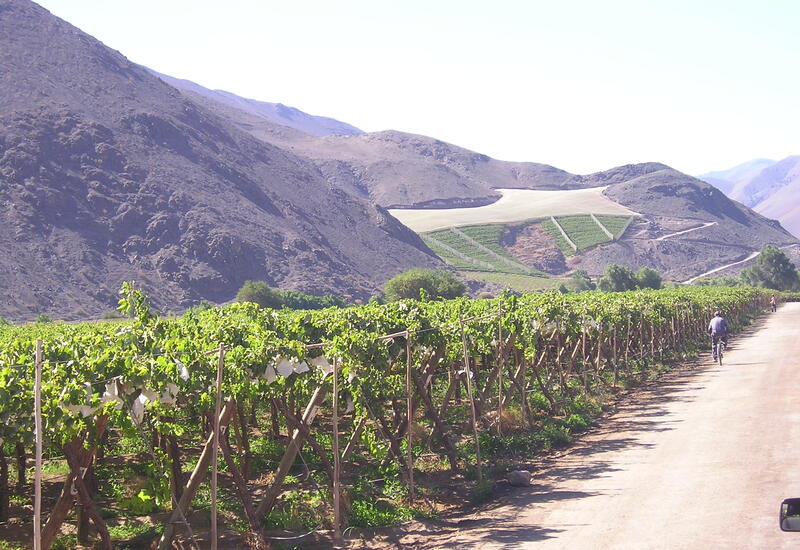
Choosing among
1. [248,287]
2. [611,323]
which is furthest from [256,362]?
[248,287]

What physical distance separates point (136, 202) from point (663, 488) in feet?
291

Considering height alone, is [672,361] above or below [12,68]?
below

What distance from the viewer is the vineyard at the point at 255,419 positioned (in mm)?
8008

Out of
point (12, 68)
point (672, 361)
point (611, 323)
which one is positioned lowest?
point (672, 361)

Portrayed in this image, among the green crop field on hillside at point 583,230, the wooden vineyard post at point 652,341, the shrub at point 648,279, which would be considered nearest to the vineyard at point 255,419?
the wooden vineyard post at point 652,341

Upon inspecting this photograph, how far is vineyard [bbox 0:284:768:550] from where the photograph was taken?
801 cm

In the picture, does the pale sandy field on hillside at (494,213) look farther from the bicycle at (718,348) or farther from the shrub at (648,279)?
the bicycle at (718,348)

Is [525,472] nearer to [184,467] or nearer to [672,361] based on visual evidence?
[184,467]

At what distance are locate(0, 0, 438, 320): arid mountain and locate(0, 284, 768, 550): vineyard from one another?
56.2 metres

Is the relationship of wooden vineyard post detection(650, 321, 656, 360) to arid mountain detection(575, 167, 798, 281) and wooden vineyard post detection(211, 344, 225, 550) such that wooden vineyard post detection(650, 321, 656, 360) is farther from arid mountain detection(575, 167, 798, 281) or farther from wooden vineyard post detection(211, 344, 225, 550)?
arid mountain detection(575, 167, 798, 281)

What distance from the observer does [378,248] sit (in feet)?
372

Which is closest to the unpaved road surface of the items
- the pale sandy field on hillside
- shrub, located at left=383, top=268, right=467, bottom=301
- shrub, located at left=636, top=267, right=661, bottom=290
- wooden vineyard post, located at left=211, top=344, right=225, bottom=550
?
wooden vineyard post, located at left=211, top=344, right=225, bottom=550

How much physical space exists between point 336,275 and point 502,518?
84932 millimetres

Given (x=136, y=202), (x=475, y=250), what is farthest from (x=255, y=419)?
(x=475, y=250)
